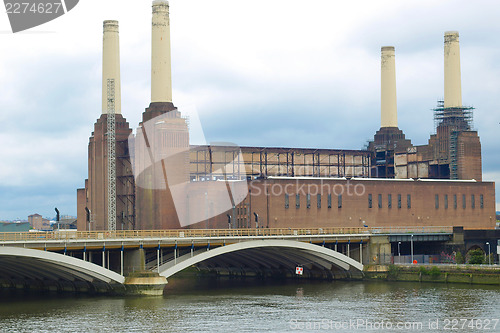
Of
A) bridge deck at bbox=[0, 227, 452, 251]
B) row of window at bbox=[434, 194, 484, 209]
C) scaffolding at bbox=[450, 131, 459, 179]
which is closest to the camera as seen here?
bridge deck at bbox=[0, 227, 452, 251]

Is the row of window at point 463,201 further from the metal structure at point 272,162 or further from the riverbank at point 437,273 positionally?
the riverbank at point 437,273

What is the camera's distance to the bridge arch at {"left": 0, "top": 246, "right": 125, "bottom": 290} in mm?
71250

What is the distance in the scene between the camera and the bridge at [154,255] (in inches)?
2923

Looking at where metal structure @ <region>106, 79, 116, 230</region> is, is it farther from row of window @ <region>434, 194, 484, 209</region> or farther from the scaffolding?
the scaffolding

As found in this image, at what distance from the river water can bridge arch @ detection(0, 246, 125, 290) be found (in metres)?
2.20

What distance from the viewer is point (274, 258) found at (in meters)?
99.5

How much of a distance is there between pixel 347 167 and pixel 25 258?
7953 centimetres

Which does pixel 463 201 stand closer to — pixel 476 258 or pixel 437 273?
pixel 476 258

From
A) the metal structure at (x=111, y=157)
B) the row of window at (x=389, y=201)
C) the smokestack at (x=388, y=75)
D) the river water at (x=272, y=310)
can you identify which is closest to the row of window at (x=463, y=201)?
the row of window at (x=389, y=201)

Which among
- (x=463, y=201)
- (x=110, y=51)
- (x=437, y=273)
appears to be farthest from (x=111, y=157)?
(x=437, y=273)

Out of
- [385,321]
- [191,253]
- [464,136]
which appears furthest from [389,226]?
[385,321]

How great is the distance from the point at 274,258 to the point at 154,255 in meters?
19.7

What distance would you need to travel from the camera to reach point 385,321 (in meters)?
62.7

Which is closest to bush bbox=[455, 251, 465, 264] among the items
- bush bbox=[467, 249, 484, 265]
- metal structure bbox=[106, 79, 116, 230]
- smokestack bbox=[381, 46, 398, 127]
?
bush bbox=[467, 249, 484, 265]
